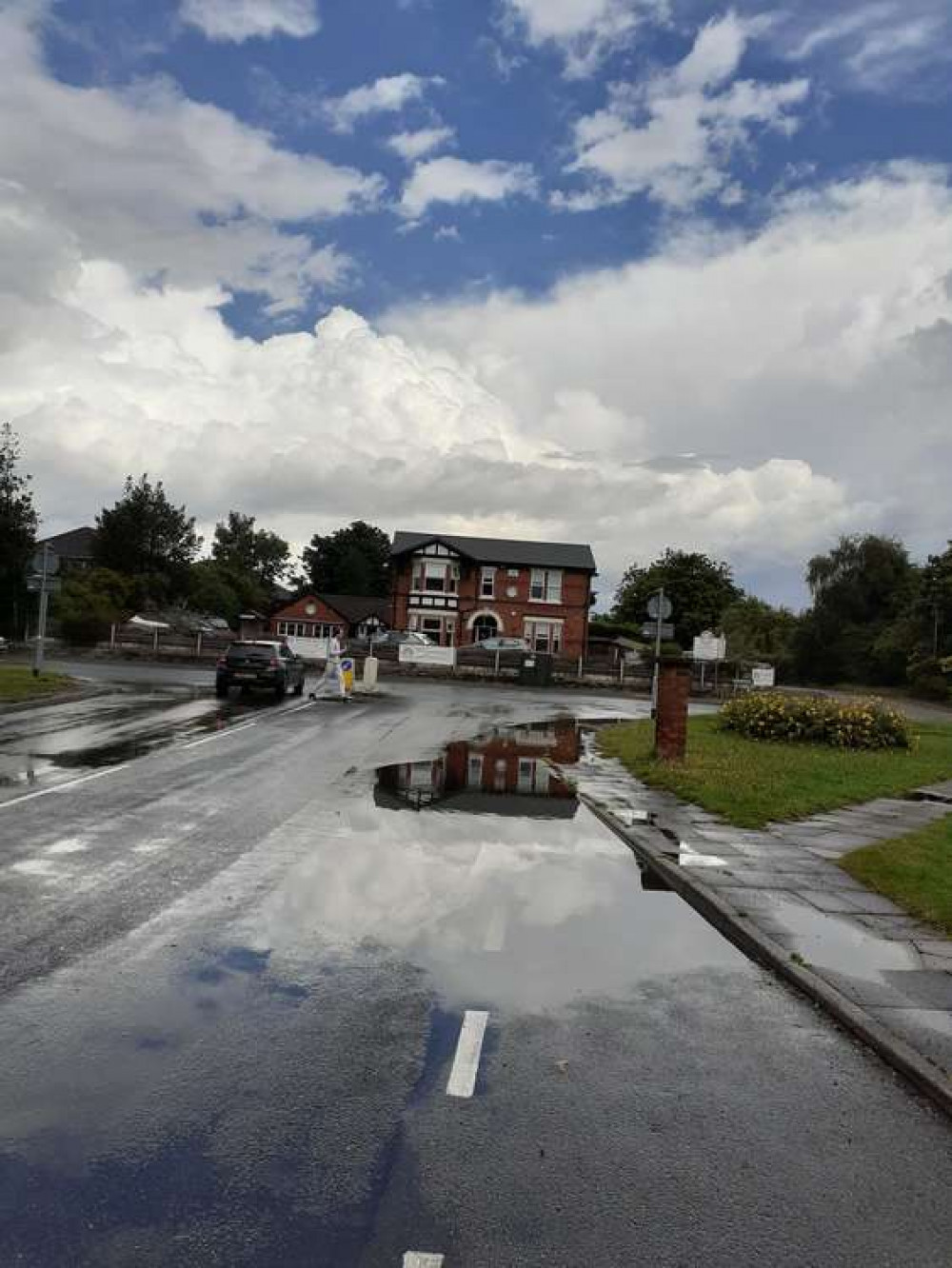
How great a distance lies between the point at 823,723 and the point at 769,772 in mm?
6054

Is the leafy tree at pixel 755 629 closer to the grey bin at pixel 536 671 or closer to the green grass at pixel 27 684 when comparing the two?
the grey bin at pixel 536 671

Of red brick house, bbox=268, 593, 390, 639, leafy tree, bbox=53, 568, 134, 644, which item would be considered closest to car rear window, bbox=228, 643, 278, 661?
leafy tree, bbox=53, 568, 134, 644

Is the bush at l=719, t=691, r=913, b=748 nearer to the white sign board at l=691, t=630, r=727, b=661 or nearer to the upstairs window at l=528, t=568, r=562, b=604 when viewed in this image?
the white sign board at l=691, t=630, r=727, b=661

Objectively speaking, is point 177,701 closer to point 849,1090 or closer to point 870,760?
point 870,760

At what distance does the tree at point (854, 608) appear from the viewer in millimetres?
61094

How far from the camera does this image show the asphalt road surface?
3.28 metres

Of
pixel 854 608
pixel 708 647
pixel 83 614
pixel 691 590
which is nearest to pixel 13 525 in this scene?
pixel 83 614

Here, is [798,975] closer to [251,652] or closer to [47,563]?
Answer: [251,652]

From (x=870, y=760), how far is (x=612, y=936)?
1285 centimetres

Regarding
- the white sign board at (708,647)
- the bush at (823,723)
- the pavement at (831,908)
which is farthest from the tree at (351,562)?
the pavement at (831,908)

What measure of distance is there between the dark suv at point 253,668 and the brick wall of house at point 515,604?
130 ft

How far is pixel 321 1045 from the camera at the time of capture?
4645 millimetres

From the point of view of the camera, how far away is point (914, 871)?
885cm

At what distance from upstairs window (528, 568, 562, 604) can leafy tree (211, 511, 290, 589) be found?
241ft
